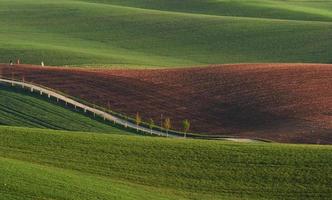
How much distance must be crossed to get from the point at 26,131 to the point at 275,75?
25249 millimetres

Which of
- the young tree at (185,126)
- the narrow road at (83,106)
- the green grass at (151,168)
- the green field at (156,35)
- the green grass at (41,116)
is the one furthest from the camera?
the green field at (156,35)

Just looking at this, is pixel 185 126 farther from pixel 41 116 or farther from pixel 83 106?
pixel 41 116

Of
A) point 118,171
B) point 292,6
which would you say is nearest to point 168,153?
A: point 118,171

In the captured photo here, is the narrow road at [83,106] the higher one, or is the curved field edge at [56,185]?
the curved field edge at [56,185]

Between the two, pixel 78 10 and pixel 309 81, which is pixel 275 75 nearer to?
pixel 309 81

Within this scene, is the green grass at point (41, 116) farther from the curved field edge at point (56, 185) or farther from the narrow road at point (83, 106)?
the curved field edge at point (56, 185)

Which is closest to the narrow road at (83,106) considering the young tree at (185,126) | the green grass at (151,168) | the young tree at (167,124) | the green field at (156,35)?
the young tree at (167,124)

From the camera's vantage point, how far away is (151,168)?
3219 cm

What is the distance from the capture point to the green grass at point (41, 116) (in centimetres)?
4675

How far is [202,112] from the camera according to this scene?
5088 cm

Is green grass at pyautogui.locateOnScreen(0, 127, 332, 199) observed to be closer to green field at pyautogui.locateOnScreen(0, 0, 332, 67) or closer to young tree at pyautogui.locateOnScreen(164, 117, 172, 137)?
young tree at pyautogui.locateOnScreen(164, 117, 172, 137)

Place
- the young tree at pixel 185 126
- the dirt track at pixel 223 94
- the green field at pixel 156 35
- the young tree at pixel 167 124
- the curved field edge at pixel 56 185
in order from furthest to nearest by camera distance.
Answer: the green field at pixel 156 35, the dirt track at pixel 223 94, the young tree at pixel 167 124, the young tree at pixel 185 126, the curved field edge at pixel 56 185

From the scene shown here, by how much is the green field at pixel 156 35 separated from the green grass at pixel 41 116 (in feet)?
72.6

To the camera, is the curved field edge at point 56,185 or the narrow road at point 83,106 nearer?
the curved field edge at point 56,185
